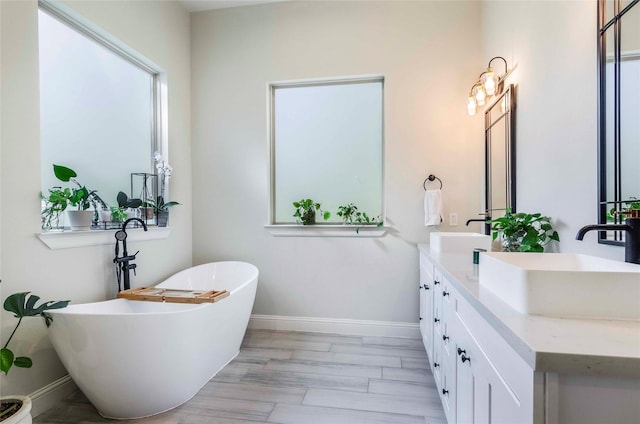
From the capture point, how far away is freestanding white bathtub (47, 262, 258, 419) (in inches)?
60.2

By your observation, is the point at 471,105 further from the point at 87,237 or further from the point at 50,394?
the point at 50,394

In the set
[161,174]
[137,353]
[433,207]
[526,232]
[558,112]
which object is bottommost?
[137,353]

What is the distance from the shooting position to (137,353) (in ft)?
5.14

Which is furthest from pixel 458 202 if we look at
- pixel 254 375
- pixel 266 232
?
pixel 254 375

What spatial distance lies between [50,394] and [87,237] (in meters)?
0.94

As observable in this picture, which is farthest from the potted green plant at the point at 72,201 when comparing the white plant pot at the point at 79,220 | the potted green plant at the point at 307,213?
the potted green plant at the point at 307,213

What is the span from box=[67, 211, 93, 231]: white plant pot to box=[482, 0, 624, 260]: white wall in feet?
9.06

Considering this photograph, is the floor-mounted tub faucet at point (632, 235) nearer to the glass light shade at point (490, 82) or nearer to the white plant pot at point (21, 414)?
the glass light shade at point (490, 82)

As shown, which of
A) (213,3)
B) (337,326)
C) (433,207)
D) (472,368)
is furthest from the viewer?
(213,3)

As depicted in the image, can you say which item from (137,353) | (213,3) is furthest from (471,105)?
(137,353)

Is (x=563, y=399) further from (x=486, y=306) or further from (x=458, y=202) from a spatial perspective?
(x=458, y=202)

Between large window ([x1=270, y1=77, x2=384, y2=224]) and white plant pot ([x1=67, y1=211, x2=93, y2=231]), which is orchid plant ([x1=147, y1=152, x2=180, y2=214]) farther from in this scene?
large window ([x1=270, y1=77, x2=384, y2=224])

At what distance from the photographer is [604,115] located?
3.87 feet

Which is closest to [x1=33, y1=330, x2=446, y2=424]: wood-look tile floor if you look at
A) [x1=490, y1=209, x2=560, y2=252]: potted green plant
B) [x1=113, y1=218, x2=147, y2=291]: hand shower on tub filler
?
[x1=113, y1=218, x2=147, y2=291]: hand shower on tub filler
